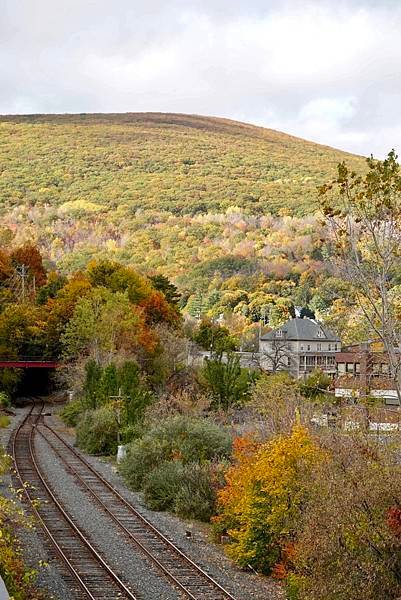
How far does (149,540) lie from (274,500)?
3.91m

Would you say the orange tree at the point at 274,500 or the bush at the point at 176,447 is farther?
the bush at the point at 176,447

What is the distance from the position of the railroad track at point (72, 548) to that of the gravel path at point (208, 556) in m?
0.99

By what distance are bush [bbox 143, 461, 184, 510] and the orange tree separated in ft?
19.5

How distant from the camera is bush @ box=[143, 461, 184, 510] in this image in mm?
27281

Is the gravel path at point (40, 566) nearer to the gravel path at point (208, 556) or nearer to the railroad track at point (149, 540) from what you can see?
the gravel path at point (208, 556)

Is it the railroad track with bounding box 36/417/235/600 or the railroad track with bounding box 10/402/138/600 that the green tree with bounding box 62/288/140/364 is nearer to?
the railroad track with bounding box 36/417/235/600

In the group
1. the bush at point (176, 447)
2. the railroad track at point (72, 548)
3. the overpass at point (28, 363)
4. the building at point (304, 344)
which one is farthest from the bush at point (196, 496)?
the building at point (304, 344)

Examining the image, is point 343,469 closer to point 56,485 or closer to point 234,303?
point 56,485

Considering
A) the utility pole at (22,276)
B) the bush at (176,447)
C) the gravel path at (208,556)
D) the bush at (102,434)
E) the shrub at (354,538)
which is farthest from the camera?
the utility pole at (22,276)

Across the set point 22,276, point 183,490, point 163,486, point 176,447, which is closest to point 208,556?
point 183,490

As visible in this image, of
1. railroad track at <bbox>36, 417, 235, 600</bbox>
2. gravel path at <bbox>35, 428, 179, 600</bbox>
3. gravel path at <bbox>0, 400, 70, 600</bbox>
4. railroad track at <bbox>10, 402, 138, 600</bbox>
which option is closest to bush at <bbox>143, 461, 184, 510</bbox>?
railroad track at <bbox>36, 417, 235, 600</bbox>

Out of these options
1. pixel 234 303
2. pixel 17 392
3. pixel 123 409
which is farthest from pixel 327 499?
pixel 234 303

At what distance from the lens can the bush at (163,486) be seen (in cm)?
2728

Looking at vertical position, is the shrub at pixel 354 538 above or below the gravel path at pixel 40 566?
above
